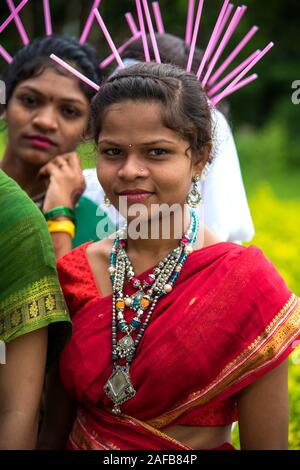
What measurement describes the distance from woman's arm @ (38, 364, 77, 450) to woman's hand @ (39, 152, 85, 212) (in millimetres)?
857

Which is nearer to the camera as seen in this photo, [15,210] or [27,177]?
[15,210]

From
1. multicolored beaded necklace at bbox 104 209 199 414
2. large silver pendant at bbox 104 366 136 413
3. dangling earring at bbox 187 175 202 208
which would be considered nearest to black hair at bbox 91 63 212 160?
dangling earring at bbox 187 175 202 208

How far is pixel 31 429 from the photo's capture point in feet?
8.72

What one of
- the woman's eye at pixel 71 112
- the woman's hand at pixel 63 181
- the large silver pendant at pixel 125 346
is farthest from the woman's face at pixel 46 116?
the large silver pendant at pixel 125 346

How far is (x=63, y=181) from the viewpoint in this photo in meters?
3.73

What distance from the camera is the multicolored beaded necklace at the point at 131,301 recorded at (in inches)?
110

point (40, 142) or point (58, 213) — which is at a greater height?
point (40, 142)

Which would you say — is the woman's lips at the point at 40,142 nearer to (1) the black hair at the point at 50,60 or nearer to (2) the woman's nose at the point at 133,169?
(1) the black hair at the point at 50,60

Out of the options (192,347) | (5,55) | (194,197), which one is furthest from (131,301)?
(5,55)

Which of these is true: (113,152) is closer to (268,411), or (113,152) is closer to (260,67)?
(268,411)

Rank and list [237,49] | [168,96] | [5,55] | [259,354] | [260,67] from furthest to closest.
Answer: [260,67], [5,55], [237,49], [168,96], [259,354]

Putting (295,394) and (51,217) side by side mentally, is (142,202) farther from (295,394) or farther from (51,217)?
(295,394)

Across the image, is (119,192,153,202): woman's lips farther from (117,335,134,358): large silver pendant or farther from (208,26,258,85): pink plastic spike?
(208,26,258,85): pink plastic spike

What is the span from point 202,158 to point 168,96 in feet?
0.88
